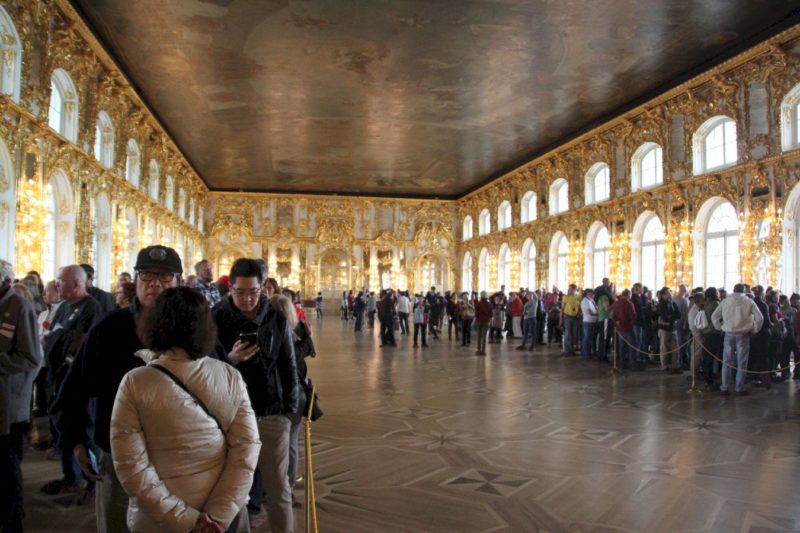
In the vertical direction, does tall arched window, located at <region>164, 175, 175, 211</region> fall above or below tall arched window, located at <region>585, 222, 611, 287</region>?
above

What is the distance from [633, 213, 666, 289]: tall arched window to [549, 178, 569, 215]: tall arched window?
16.9 feet

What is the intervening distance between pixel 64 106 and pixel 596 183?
17.2 meters

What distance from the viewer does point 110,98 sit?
16.1 m

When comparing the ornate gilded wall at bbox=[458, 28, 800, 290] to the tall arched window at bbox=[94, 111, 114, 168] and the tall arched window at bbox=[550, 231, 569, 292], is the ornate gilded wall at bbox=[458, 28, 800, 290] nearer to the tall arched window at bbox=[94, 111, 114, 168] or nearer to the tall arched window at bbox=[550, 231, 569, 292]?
the tall arched window at bbox=[550, 231, 569, 292]

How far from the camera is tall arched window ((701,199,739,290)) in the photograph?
15.2m

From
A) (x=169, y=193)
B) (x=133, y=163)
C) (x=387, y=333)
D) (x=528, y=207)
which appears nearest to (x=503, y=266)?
(x=528, y=207)

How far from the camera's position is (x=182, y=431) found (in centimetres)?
192

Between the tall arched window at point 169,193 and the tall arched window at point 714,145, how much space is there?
1938cm

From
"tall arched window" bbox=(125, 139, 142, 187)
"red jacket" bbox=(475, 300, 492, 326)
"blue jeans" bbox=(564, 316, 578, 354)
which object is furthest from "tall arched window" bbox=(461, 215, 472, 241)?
"red jacket" bbox=(475, 300, 492, 326)

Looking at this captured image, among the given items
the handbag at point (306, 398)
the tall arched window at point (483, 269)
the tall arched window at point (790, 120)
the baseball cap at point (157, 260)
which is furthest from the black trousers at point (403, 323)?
the baseball cap at point (157, 260)

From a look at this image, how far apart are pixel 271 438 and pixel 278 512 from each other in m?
0.39

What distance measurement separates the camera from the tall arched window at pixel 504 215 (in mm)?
30078

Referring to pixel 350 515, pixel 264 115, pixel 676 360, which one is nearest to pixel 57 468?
pixel 350 515

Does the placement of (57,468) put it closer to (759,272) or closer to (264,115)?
(759,272)
